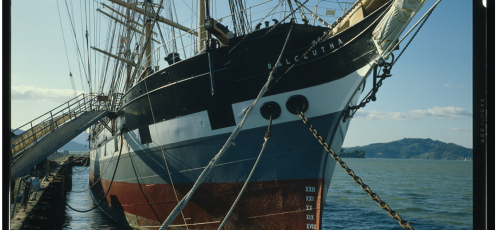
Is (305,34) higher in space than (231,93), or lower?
higher

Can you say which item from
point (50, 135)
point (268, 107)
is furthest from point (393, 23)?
point (50, 135)

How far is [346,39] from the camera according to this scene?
604 cm

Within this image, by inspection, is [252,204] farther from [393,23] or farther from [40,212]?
[40,212]

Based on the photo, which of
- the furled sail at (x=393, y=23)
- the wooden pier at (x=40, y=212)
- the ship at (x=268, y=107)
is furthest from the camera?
the wooden pier at (x=40, y=212)

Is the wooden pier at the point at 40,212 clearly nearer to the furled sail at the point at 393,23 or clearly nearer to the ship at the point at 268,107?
the ship at the point at 268,107

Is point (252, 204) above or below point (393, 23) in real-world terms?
below

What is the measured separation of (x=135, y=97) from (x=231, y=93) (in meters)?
3.55

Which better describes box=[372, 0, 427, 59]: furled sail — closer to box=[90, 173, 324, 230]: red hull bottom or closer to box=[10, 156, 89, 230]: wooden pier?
box=[90, 173, 324, 230]: red hull bottom

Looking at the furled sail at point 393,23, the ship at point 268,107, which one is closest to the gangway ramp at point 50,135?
the ship at point 268,107

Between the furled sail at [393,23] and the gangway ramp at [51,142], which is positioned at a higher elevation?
the furled sail at [393,23]

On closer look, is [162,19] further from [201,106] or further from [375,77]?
[375,77]

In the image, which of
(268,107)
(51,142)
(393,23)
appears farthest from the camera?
(51,142)

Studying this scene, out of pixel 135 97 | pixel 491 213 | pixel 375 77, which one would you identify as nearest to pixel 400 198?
pixel 375 77

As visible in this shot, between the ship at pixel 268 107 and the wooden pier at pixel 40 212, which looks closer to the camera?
the ship at pixel 268 107
